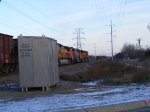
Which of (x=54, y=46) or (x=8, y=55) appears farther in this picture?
(x=8, y=55)

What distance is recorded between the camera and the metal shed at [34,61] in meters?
13.2

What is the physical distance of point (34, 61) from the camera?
13.2 m

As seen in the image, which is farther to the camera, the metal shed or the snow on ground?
the metal shed

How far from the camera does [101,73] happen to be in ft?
79.7

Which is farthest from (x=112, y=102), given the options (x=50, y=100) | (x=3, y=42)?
(x=3, y=42)

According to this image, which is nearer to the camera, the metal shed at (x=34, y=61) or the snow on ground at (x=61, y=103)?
the snow on ground at (x=61, y=103)

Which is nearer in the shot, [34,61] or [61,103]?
[61,103]

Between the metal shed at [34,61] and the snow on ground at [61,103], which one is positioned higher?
the metal shed at [34,61]

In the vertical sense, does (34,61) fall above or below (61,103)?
above

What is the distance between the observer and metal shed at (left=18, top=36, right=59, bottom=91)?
13.2 meters

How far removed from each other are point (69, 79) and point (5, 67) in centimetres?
1035

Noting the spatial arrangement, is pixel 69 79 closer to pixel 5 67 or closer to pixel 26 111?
pixel 5 67

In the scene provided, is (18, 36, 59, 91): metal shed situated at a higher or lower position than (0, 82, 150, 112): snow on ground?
higher

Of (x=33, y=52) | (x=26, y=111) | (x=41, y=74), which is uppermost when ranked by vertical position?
(x=33, y=52)
